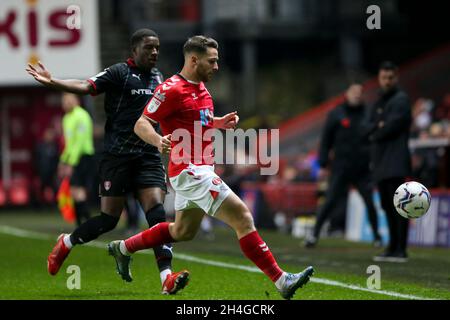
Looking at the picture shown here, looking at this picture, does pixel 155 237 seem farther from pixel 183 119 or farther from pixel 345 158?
pixel 345 158

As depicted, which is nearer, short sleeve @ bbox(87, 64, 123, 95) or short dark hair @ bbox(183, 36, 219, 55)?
short dark hair @ bbox(183, 36, 219, 55)

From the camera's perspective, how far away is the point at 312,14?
1330 inches

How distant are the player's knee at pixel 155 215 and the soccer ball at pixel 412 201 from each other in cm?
245

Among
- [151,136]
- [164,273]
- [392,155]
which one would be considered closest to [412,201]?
[392,155]

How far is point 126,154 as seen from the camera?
10.5 meters

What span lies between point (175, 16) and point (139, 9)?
2.25 metres

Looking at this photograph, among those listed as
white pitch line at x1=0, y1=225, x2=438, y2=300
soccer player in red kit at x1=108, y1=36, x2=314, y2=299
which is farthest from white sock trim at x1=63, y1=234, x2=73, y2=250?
white pitch line at x1=0, y1=225, x2=438, y2=300

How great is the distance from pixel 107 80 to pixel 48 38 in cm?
1796

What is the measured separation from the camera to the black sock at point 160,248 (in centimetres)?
1000

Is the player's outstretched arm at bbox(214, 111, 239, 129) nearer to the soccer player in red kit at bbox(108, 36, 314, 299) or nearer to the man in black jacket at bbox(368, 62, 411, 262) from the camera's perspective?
the soccer player in red kit at bbox(108, 36, 314, 299)

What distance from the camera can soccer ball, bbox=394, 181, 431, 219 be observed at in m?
11.2

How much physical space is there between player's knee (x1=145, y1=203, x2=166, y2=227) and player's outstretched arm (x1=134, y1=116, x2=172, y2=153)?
130 cm

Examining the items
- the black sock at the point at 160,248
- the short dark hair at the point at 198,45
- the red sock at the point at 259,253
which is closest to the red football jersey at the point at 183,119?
the short dark hair at the point at 198,45

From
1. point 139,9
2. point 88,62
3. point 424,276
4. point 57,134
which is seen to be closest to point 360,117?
point 424,276
